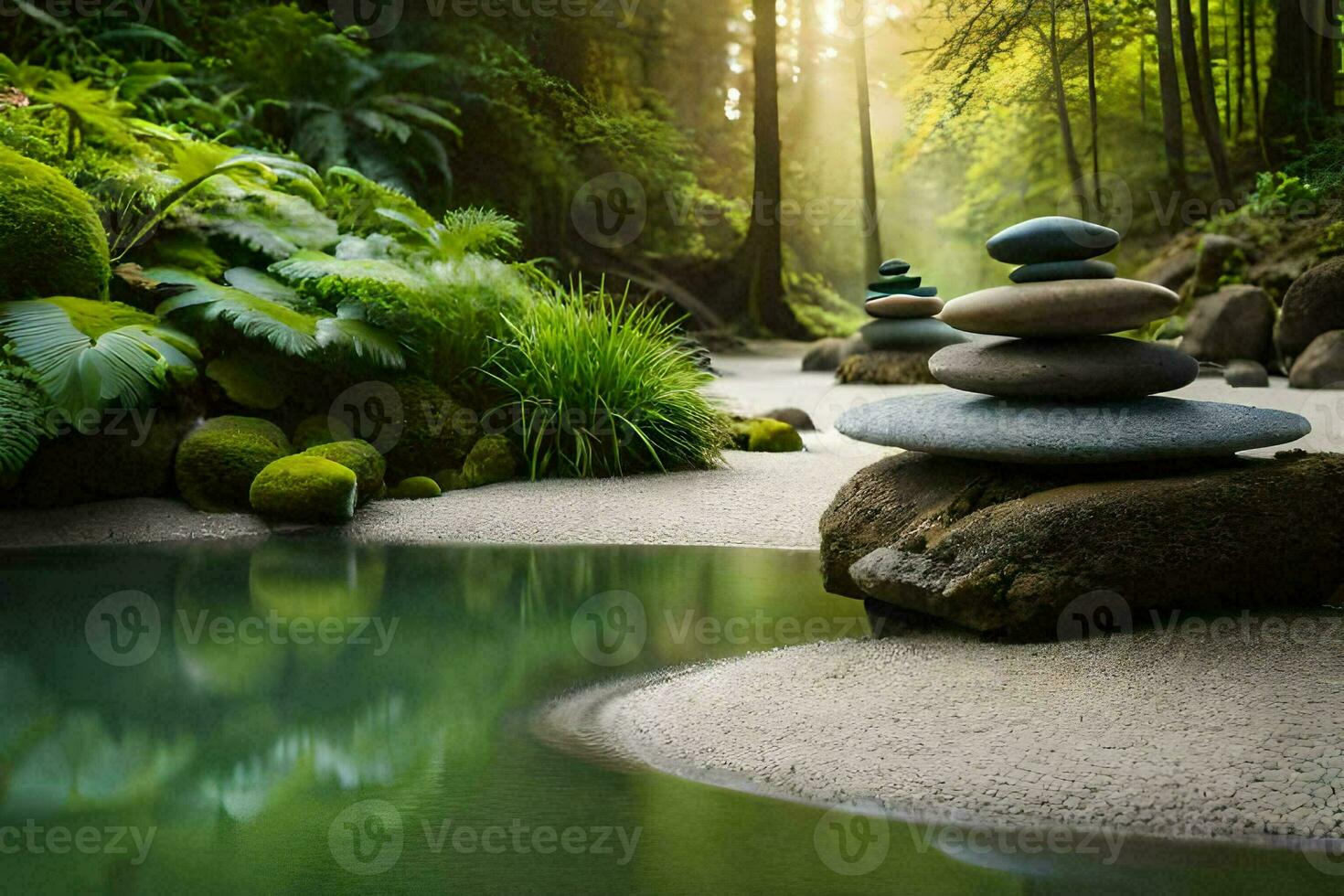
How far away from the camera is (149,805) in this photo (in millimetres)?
2588

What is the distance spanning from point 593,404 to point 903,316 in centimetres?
415

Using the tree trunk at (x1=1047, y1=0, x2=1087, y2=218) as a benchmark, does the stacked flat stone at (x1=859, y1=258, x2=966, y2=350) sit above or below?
below

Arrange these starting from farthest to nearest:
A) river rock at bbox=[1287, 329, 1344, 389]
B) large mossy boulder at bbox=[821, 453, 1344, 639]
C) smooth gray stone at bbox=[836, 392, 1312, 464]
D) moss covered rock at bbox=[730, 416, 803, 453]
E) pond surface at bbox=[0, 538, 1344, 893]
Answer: moss covered rock at bbox=[730, 416, 803, 453], river rock at bbox=[1287, 329, 1344, 389], smooth gray stone at bbox=[836, 392, 1312, 464], large mossy boulder at bbox=[821, 453, 1344, 639], pond surface at bbox=[0, 538, 1344, 893]

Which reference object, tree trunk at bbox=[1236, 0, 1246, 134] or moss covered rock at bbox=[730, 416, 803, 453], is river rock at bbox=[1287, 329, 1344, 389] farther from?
moss covered rock at bbox=[730, 416, 803, 453]

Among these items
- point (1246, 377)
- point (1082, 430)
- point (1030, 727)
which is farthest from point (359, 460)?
point (1246, 377)

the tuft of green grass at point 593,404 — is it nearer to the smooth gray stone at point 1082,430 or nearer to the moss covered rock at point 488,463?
the moss covered rock at point 488,463

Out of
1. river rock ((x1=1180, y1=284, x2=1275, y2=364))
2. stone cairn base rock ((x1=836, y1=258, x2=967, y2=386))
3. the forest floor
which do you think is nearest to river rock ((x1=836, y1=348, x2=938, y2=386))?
stone cairn base rock ((x1=836, y1=258, x2=967, y2=386))

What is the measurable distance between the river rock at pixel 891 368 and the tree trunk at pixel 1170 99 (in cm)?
251

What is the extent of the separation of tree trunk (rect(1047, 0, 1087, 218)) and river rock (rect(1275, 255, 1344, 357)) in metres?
1.43

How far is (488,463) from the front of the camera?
666cm

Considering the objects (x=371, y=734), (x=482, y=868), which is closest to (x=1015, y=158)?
(x=371, y=734)

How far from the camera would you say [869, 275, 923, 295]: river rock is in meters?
10.3

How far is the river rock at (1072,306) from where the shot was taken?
157 inches

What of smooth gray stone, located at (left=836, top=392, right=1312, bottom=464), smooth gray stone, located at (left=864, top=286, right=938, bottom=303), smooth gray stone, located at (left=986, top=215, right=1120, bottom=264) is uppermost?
smooth gray stone, located at (left=864, top=286, right=938, bottom=303)
